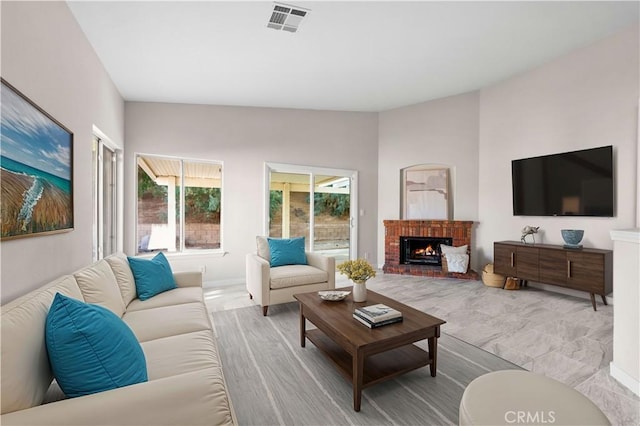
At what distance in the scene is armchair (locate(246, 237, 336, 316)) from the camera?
3.32 meters

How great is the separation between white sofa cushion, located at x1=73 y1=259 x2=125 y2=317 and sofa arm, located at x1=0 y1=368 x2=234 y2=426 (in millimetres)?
1011

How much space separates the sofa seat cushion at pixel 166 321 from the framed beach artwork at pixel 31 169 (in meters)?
0.82

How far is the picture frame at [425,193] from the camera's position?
5402 millimetres

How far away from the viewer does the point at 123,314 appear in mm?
2195

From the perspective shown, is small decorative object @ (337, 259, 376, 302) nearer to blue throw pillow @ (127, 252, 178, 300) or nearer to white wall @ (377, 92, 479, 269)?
blue throw pillow @ (127, 252, 178, 300)

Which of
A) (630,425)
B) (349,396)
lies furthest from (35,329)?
(630,425)

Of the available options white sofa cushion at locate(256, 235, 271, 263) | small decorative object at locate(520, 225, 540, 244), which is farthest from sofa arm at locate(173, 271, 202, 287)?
small decorative object at locate(520, 225, 540, 244)

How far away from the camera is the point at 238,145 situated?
191 inches

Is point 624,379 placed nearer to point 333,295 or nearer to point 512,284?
point 333,295

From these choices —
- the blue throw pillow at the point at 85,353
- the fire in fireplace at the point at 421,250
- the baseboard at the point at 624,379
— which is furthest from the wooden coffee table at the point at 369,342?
the fire in fireplace at the point at 421,250

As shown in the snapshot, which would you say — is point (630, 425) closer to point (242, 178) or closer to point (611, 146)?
point (611, 146)

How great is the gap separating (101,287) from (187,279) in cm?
104

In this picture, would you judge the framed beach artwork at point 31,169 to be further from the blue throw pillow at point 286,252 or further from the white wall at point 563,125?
the white wall at point 563,125

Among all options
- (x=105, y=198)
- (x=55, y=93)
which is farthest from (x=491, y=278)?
(x=105, y=198)
